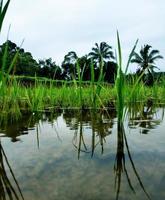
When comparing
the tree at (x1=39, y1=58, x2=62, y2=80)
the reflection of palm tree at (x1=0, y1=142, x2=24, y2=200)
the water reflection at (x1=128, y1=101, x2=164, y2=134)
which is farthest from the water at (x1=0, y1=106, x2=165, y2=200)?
the tree at (x1=39, y1=58, x2=62, y2=80)

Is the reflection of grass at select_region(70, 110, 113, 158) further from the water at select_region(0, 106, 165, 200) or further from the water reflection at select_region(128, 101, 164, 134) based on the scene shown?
the water reflection at select_region(128, 101, 164, 134)

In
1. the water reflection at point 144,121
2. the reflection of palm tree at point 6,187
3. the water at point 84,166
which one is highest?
the water reflection at point 144,121

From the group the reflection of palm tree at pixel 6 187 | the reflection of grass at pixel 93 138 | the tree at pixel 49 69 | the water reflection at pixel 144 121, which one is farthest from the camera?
the tree at pixel 49 69

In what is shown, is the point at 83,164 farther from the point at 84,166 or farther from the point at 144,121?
the point at 144,121

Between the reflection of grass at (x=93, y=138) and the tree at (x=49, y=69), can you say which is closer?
the reflection of grass at (x=93, y=138)

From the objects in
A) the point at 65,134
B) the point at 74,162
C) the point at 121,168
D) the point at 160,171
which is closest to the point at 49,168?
the point at 74,162

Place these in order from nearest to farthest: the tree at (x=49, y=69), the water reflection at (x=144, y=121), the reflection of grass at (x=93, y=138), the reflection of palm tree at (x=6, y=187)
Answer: the reflection of palm tree at (x=6, y=187) < the reflection of grass at (x=93, y=138) < the water reflection at (x=144, y=121) < the tree at (x=49, y=69)

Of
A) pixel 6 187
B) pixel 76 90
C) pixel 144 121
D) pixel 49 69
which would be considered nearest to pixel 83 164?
pixel 6 187

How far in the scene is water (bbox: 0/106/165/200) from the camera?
92 cm

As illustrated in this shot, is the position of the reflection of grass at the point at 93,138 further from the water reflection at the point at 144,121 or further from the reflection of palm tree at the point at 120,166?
the water reflection at the point at 144,121

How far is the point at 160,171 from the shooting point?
1.09 metres

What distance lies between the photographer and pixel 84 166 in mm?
1197

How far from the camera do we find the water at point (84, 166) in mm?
919

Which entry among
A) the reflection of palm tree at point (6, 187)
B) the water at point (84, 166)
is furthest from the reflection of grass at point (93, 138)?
the reflection of palm tree at point (6, 187)
